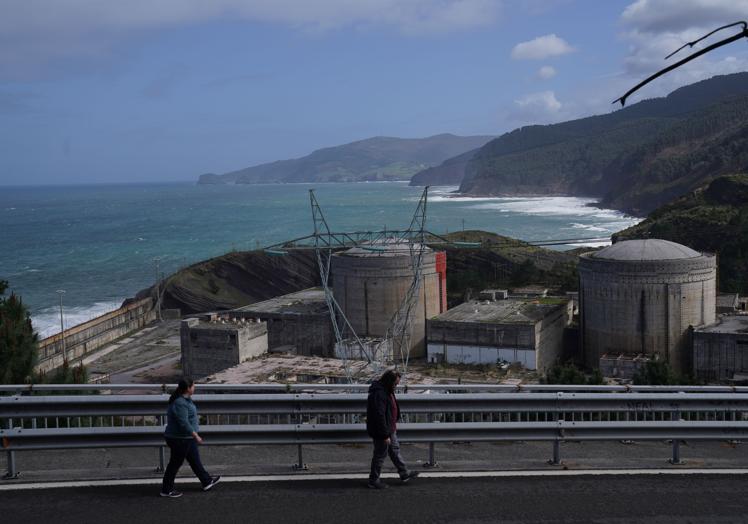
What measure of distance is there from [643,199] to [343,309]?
12170 centimetres

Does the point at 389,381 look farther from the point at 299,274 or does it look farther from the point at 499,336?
the point at 299,274

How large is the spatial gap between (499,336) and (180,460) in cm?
3187

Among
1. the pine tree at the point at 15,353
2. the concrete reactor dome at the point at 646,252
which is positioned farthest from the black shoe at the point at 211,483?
the concrete reactor dome at the point at 646,252

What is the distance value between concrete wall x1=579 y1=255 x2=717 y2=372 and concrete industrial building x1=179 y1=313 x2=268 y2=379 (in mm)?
16811

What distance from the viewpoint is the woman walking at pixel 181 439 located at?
21.8 ft

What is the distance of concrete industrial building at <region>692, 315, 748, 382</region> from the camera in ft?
116

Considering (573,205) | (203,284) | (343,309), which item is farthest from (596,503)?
(573,205)

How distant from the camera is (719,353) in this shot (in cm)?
3594

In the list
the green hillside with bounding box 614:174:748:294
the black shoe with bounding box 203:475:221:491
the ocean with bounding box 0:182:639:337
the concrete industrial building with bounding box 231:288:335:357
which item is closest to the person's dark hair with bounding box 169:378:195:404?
the black shoe with bounding box 203:475:221:491

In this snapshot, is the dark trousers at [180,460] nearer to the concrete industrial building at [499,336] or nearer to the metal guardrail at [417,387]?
the metal guardrail at [417,387]

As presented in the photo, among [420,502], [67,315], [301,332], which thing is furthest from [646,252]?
[67,315]

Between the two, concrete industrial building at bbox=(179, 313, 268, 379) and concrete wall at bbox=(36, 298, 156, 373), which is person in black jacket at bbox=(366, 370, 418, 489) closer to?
concrete industrial building at bbox=(179, 313, 268, 379)

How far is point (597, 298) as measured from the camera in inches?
1512

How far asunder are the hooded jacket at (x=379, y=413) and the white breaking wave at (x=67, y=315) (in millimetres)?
60092
